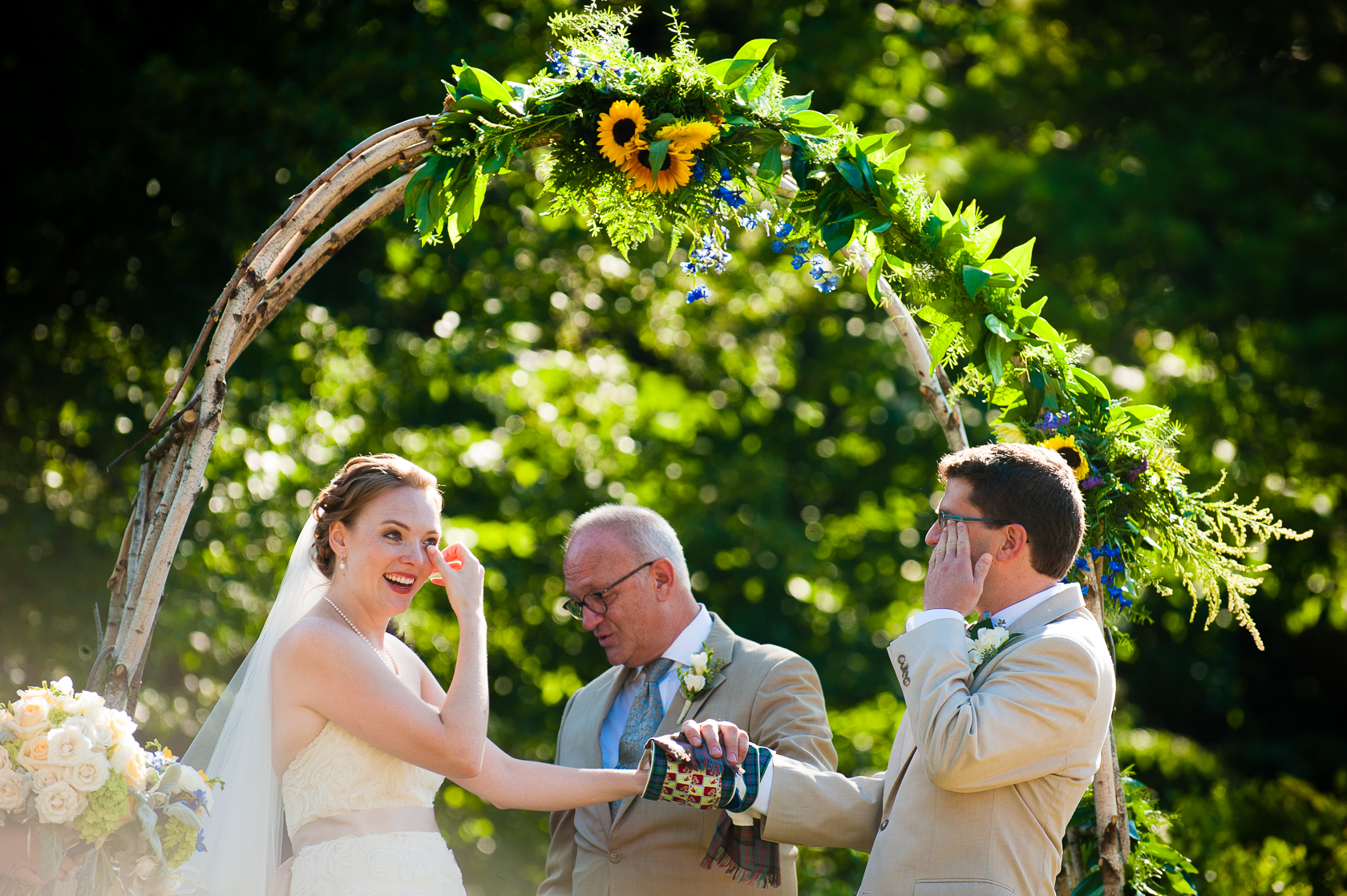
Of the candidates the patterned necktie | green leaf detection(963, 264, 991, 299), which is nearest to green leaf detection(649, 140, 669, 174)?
green leaf detection(963, 264, 991, 299)

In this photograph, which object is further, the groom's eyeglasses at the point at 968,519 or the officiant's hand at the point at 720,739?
the officiant's hand at the point at 720,739

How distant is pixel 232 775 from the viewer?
304 centimetres

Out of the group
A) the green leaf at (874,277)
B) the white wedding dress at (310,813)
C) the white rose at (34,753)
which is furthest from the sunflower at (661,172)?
the white rose at (34,753)

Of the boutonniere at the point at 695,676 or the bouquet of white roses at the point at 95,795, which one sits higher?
the bouquet of white roses at the point at 95,795

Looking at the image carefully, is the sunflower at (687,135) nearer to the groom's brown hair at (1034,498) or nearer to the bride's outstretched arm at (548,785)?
the groom's brown hair at (1034,498)

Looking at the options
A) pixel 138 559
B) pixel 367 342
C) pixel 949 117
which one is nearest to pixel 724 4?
pixel 949 117

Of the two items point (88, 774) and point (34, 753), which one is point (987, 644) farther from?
point (34, 753)

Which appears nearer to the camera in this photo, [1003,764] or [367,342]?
[1003,764]

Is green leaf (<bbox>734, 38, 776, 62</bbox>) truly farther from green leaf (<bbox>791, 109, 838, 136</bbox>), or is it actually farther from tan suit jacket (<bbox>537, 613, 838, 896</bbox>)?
tan suit jacket (<bbox>537, 613, 838, 896</bbox>)

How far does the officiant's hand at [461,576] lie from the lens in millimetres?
2990

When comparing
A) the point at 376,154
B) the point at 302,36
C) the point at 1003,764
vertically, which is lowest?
the point at 1003,764

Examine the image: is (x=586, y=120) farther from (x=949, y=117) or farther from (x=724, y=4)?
(x=949, y=117)

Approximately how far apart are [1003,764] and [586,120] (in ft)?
6.92

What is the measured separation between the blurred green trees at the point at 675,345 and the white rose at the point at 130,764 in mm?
4737
